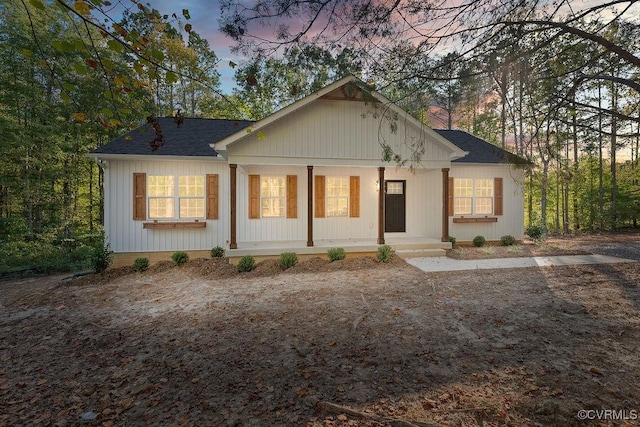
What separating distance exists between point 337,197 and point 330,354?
25.4 ft

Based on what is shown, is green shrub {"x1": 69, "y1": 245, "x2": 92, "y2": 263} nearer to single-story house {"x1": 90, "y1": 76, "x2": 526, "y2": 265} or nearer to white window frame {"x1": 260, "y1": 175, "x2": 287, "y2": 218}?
single-story house {"x1": 90, "y1": 76, "x2": 526, "y2": 265}

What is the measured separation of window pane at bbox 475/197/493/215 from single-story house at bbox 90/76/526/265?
0.13 feet

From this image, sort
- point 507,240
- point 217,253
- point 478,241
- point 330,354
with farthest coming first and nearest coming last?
1. point 507,240
2. point 478,241
3. point 217,253
4. point 330,354

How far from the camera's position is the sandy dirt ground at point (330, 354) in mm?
2850

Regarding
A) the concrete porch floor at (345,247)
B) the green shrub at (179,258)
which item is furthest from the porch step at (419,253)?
the green shrub at (179,258)

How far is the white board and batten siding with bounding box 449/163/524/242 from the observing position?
39.0ft

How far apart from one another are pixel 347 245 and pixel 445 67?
5860mm

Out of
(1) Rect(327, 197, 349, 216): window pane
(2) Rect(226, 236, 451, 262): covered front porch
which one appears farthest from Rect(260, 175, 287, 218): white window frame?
(1) Rect(327, 197, 349, 216): window pane

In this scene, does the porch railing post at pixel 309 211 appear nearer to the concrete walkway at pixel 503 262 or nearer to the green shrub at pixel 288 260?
the green shrub at pixel 288 260

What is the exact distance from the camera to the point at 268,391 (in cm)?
316

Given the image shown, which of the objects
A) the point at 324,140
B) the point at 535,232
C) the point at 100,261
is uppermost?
the point at 324,140

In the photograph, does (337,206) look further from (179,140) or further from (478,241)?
(179,140)

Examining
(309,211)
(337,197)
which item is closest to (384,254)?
(309,211)

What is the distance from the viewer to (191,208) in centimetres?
1016
